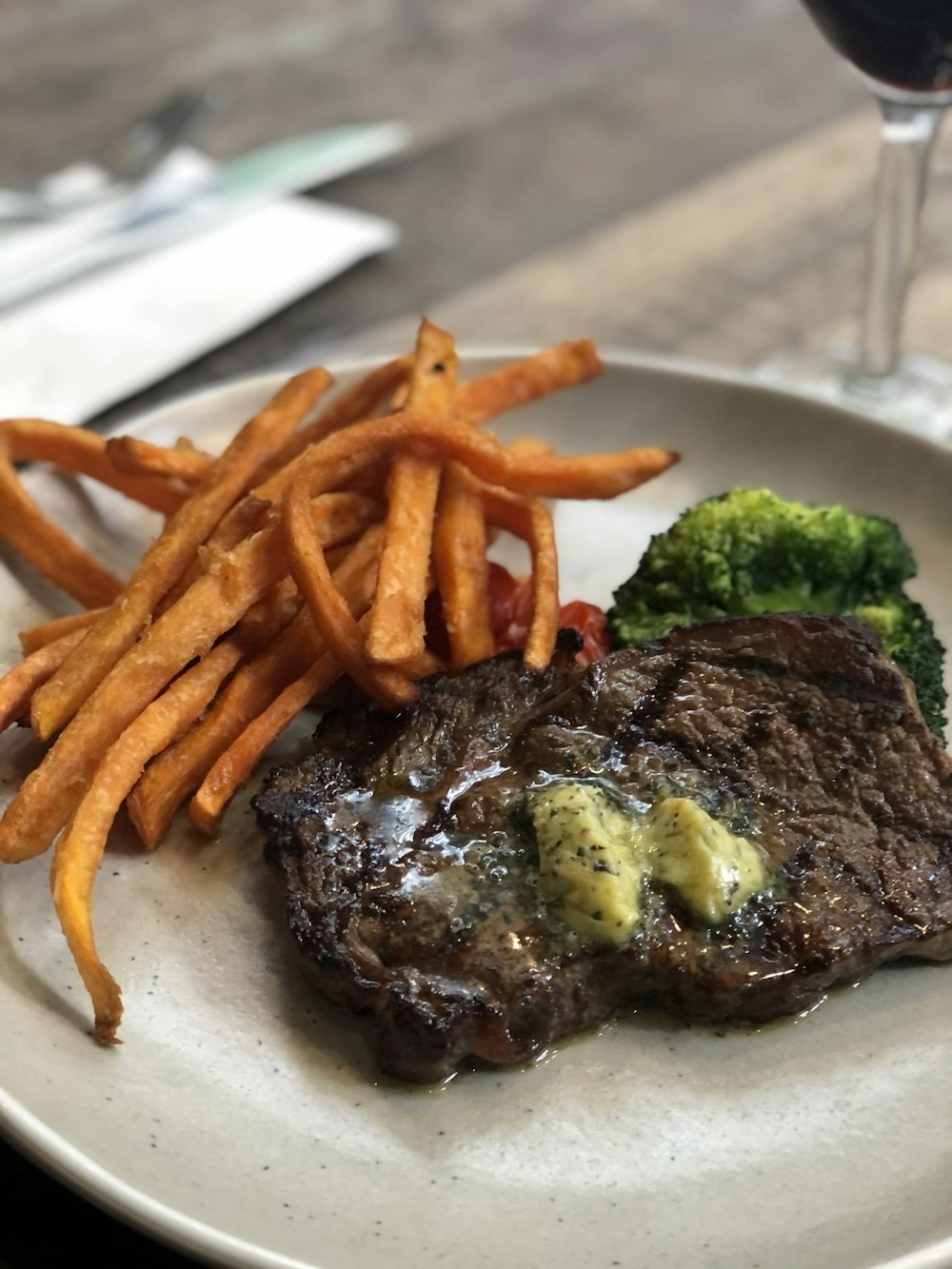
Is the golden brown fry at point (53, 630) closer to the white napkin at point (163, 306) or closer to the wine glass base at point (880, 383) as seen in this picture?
the white napkin at point (163, 306)

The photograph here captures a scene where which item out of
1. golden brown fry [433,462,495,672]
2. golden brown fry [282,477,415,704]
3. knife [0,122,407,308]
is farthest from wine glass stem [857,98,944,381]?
knife [0,122,407,308]

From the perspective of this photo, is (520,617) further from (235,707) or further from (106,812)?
(106,812)

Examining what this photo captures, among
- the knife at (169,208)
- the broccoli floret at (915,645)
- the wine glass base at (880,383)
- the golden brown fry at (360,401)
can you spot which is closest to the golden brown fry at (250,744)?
the golden brown fry at (360,401)

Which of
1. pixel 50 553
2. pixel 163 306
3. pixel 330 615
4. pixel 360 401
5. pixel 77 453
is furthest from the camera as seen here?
pixel 163 306

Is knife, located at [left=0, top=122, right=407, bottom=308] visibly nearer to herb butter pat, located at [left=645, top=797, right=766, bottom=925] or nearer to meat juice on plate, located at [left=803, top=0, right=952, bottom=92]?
meat juice on plate, located at [left=803, top=0, right=952, bottom=92]

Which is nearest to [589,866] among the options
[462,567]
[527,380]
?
[462,567]

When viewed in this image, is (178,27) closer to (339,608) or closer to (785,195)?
(785,195)
